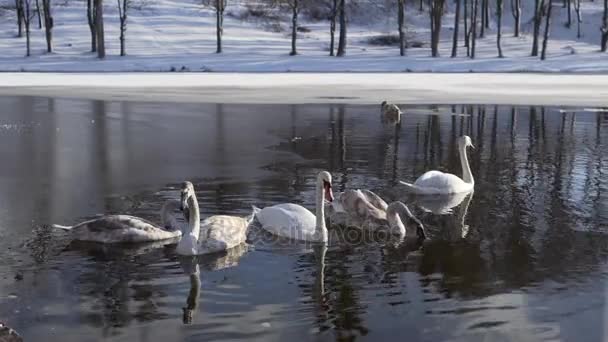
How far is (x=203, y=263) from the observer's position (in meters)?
8.28

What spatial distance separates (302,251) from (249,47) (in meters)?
54.6

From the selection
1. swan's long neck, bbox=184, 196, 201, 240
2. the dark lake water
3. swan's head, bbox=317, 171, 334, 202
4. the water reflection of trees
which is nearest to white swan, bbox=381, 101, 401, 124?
the water reflection of trees

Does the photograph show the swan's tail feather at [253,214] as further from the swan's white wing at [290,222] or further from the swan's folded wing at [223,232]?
the swan's folded wing at [223,232]

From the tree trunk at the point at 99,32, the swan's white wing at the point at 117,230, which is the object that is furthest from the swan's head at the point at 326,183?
the tree trunk at the point at 99,32

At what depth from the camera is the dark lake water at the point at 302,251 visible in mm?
6586

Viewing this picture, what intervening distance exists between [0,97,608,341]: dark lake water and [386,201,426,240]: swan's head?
12.3 inches

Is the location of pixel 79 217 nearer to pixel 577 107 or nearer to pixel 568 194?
pixel 568 194

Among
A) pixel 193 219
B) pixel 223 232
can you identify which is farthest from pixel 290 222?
pixel 193 219

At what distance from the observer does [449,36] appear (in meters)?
73.3

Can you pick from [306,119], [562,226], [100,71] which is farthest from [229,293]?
[100,71]

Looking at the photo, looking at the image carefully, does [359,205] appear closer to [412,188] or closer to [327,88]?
[412,188]

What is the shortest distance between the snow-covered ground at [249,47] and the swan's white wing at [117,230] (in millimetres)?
42560

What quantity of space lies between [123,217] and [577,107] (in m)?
20.6

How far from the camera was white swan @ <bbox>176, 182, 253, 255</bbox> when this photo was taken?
27.8 feet
